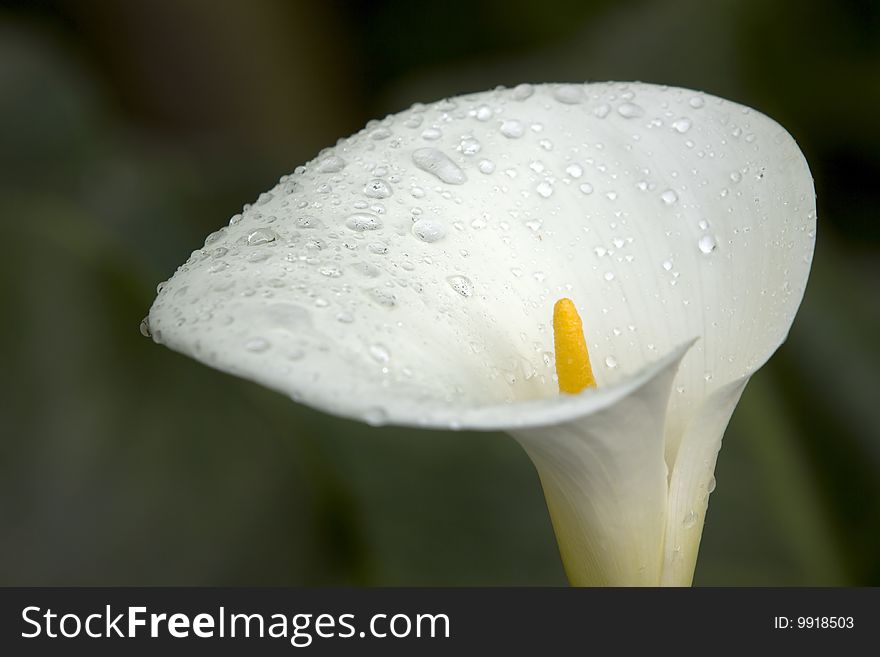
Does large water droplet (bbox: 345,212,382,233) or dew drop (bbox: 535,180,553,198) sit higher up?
dew drop (bbox: 535,180,553,198)

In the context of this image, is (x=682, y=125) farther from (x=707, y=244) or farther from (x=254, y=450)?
(x=254, y=450)

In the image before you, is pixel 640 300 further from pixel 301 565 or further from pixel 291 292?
pixel 301 565

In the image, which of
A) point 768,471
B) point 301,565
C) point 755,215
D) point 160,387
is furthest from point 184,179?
point 755,215

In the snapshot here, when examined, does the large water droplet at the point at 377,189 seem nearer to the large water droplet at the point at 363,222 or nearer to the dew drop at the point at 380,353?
the large water droplet at the point at 363,222

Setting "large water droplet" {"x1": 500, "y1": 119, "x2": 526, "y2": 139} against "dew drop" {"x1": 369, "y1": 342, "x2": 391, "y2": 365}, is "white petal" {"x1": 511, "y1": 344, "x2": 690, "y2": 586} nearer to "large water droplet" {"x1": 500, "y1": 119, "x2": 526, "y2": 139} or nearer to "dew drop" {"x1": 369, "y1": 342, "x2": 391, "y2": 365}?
"dew drop" {"x1": 369, "y1": 342, "x2": 391, "y2": 365}

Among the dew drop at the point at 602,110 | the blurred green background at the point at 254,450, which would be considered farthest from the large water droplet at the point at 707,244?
the blurred green background at the point at 254,450

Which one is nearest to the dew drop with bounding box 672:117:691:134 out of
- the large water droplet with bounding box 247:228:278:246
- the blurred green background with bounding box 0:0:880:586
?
the large water droplet with bounding box 247:228:278:246
